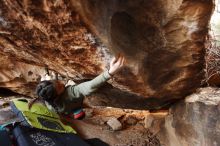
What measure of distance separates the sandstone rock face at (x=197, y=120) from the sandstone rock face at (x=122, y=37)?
0.13 metres

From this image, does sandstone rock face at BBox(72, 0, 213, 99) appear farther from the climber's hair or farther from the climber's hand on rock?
the climber's hair

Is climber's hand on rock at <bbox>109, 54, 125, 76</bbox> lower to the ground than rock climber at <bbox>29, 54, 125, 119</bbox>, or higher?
higher

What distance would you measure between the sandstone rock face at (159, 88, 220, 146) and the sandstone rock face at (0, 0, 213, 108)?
0.13 meters

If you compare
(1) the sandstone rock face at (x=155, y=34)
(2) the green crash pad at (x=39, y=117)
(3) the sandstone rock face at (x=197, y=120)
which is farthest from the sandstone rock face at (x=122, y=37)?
(2) the green crash pad at (x=39, y=117)

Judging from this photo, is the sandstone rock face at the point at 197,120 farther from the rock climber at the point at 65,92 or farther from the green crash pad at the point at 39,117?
the green crash pad at the point at 39,117

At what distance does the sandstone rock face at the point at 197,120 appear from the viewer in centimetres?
215

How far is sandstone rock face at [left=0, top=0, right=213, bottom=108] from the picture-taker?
1760 mm

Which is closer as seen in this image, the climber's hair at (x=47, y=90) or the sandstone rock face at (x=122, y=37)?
the sandstone rock face at (x=122, y=37)

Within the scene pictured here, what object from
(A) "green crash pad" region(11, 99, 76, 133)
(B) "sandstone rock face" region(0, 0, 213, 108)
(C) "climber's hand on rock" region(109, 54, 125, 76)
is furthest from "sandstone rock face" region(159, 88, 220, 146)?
(A) "green crash pad" region(11, 99, 76, 133)

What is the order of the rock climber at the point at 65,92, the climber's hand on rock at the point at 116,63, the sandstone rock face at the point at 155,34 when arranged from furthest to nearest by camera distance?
1. the rock climber at the point at 65,92
2. the climber's hand on rock at the point at 116,63
3. the sandstone rock face at the point at 155,34

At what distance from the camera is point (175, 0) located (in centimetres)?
172

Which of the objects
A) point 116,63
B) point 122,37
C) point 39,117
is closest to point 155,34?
point 122,37

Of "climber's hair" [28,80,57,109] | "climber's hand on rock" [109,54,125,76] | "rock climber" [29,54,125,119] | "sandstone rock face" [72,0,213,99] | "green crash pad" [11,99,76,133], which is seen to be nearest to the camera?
"sandstone rock face" [72,0,213,99]

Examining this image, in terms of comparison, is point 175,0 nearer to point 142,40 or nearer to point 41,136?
point 142,40
